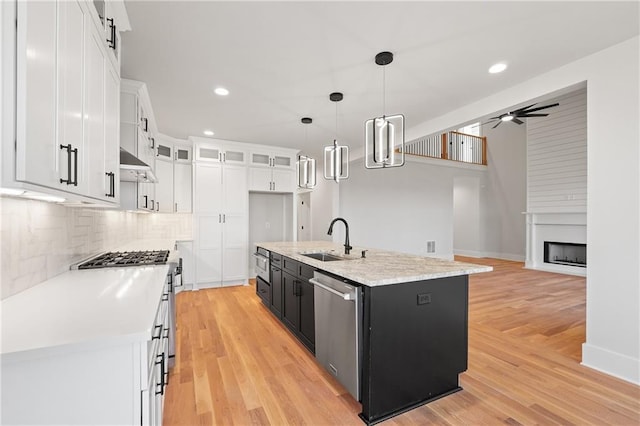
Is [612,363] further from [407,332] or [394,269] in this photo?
[394,269]

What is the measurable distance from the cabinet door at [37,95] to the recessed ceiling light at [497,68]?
10.4 ft

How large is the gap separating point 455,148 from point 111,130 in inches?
343

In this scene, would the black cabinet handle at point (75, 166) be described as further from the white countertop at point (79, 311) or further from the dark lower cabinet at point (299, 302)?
the dark lower cabinet at point (299, 302)

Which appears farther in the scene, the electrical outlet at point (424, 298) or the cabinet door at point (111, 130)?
the electrical outlet at point (424, 298)

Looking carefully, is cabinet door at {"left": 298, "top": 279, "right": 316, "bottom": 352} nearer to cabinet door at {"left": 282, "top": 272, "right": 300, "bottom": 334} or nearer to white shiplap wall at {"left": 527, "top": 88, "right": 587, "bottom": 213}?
cabinet door at {"left": 282, "top": 272, "right": 300, "bottom": 334}

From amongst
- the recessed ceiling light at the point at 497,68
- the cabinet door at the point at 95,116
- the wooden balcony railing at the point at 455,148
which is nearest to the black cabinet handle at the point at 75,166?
the cabinet door at the point at 95,116

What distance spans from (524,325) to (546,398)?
5.26ft

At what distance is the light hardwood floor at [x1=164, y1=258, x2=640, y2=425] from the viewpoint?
185 centimetres

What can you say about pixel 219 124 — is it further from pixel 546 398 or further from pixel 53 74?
pixel 546 398

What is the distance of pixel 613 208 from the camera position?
235 centimetres

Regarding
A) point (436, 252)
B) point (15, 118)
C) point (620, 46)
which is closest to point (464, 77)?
point (620, 46)

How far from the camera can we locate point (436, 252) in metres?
8.03

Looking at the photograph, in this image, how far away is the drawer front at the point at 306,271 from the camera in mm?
2580

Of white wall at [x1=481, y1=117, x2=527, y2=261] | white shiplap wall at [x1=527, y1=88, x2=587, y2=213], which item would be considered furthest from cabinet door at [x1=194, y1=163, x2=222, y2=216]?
white wall at [x1=481, y1=117, x2=527, y2=261]
